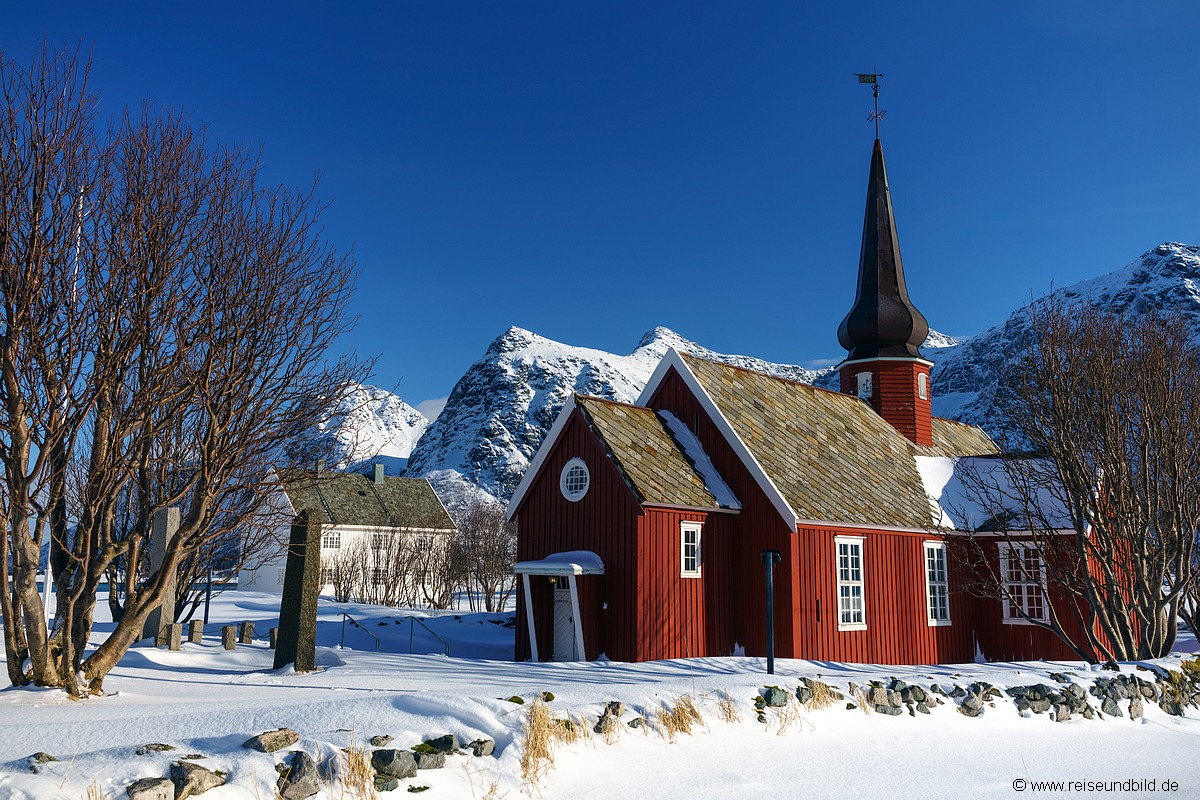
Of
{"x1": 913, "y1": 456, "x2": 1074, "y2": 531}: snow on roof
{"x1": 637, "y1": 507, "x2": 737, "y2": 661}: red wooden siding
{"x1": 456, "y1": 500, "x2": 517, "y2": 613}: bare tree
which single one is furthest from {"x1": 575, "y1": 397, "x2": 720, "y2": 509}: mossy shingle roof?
{"x1": 456, "y1": 500, "x2": 517, "y2": 613}: bare tree

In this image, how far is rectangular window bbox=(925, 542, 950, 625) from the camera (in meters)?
21.3

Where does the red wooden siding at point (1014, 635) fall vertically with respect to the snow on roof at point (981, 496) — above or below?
below

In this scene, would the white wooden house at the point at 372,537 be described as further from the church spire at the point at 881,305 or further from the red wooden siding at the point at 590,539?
the church spire at the point at 881,305

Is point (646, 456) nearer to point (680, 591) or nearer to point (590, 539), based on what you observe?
point (590, 539)

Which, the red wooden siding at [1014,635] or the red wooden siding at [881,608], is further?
the red wooden siding at [1014,635]

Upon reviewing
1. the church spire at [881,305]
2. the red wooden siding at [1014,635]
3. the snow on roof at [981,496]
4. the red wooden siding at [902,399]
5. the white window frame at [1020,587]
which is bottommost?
the red wooden siding at [1014,635]

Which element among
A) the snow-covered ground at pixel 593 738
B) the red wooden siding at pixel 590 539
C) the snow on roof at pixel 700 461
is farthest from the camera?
the snow on roof at pixel 700 461

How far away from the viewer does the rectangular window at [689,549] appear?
18.8 m

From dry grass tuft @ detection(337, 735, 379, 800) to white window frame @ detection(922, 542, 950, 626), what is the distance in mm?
17195

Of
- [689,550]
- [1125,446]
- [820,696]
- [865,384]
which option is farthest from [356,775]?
[865,384]

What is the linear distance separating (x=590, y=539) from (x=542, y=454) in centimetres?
243

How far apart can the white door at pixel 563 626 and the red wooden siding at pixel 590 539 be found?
0.16 metres

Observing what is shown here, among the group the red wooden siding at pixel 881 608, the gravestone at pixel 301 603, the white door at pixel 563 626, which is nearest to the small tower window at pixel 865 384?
the red wooden siding at pixel 881 608

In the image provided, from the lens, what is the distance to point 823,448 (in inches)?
893
